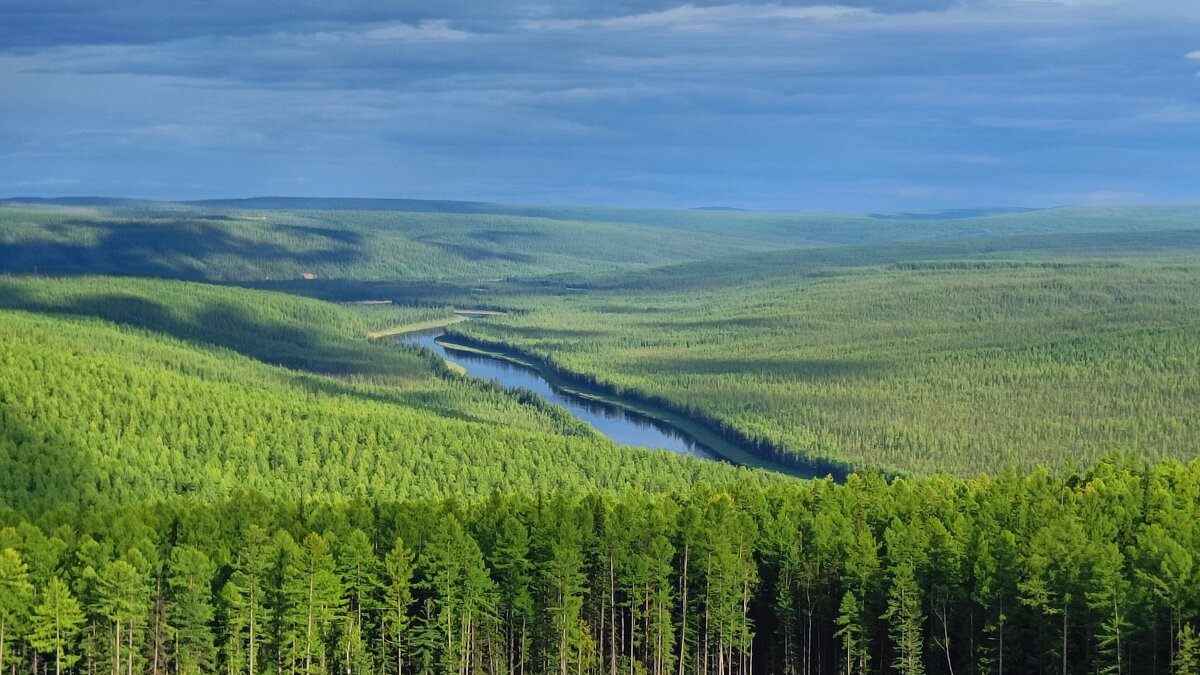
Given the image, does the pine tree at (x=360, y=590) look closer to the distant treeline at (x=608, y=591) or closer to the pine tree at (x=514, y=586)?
the distant treeline at (x=608, y=591)

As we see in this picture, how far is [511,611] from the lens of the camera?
75.7m

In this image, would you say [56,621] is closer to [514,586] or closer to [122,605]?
[122,605]

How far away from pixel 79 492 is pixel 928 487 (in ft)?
Answer: 181

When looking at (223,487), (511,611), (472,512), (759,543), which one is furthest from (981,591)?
(223,487)

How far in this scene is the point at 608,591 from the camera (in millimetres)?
77938

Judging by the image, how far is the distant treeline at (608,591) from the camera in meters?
69.3

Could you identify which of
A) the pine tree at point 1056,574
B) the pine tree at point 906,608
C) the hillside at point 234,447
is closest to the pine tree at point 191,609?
the pine tree at point 906,608

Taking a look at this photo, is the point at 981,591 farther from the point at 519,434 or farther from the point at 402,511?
the point at 519,434

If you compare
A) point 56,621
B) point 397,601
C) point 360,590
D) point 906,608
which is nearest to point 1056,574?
point 906,608

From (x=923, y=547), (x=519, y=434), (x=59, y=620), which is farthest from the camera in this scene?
(x=519, y=434)

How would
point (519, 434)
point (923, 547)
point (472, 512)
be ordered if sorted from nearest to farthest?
point (923, 547), point (472, 512), point (519, 434)

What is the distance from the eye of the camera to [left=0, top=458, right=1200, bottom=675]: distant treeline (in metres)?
69.3

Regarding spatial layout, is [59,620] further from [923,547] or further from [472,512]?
[923,547]

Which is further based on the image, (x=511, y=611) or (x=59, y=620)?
(x=511, y=611)
